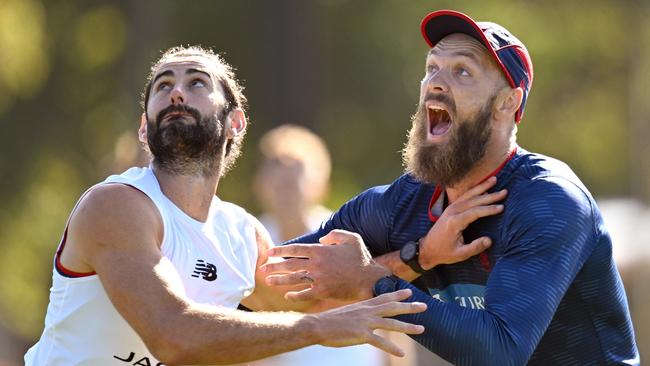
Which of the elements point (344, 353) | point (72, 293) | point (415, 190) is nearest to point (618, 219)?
point (344, 353)

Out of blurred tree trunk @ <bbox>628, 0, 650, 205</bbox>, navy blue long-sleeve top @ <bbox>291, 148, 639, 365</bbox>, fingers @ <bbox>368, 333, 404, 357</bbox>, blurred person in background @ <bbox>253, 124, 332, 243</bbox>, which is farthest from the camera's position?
blurred tree trunk @ <bbox>628, 0, 650, 205</bbox>

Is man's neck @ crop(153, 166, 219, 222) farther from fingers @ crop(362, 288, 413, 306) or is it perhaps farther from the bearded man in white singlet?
fingers @ crop(362, 288, 413, 306)

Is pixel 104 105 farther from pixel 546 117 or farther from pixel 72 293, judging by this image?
pixel 72 293

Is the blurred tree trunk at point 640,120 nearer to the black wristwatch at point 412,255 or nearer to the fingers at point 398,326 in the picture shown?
the black wristwatch at point 412,255

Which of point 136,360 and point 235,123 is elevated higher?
point 235,123

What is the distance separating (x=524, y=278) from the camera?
5074 mm

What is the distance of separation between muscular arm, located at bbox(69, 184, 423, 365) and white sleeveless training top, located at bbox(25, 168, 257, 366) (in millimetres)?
251

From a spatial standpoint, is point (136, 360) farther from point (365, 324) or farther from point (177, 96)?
point (177, 96)

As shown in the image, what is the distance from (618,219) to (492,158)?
30.3 feet

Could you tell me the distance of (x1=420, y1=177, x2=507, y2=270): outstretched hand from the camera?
5.47 m

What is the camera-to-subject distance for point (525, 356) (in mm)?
5012

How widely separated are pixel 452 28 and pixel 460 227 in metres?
0.97

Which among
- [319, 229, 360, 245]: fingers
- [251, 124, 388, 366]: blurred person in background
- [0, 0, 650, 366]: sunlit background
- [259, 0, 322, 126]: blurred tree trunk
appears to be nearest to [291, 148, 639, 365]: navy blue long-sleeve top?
[319, 229, 360, 245]: fingers

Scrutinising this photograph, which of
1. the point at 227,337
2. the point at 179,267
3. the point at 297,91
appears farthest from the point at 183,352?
the point at 297,91
